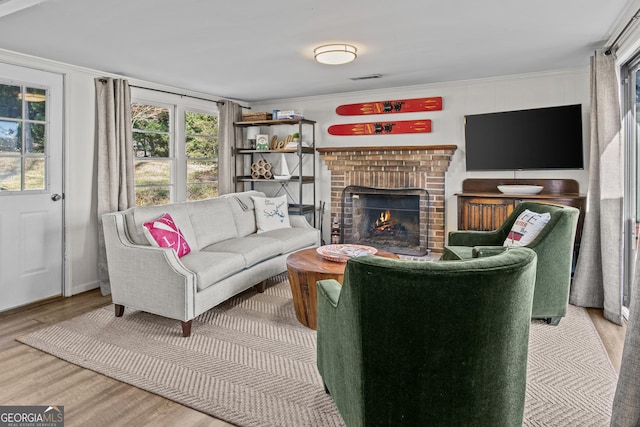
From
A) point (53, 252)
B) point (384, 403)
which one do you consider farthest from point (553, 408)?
point (53, 252)

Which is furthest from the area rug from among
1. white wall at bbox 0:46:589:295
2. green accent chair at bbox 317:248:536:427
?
white wall at bbox 0:46:589:295

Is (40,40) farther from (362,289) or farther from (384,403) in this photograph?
(384,403)

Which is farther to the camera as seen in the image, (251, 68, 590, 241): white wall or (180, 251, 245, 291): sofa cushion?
(251, 68, 590, 241): white wall

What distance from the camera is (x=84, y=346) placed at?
2.71 m

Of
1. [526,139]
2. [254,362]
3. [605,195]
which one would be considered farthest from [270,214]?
[605,195]

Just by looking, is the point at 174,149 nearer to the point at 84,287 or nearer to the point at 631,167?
the point at 84,287

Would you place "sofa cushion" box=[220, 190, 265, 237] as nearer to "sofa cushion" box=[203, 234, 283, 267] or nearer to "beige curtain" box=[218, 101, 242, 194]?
"sofa cushion" box=[203, 234, 283, 267]

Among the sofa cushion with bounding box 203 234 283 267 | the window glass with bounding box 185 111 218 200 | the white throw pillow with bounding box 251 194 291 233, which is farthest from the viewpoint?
the window glass with bounding box 185 111 218 200

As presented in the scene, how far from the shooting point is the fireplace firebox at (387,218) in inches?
201

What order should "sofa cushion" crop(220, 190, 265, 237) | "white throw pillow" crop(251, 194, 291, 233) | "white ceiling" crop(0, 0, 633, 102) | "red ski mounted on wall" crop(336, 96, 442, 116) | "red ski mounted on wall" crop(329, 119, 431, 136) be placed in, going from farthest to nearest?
"red ski mounted on wall" crop(329, 119, 431, 136)
"red ski mounted on wall" crop(336, 96, 442, 116)
"white throw pillow" crop(251, 194, 291, 233)
"sofa cushion" crop(220, 190, 265, 237)
"white ceiling" crop(0, 0, 633, 102)

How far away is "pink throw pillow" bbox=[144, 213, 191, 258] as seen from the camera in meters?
3.11

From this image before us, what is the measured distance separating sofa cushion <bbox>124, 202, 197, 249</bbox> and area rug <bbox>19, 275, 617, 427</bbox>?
2.13 feet

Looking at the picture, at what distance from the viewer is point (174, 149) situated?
5.01 metres

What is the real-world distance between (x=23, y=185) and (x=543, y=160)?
16.1 feet
